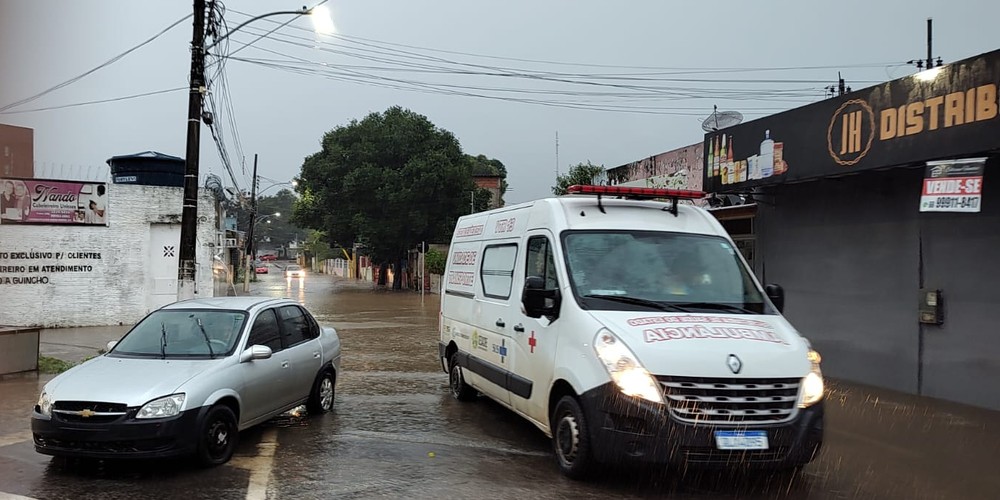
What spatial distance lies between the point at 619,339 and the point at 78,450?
4.26 meters

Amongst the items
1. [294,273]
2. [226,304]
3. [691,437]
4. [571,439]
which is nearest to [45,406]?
[226,304]

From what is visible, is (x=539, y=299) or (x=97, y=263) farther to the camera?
(x=97, y=263)

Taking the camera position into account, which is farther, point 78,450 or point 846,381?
point 846,381

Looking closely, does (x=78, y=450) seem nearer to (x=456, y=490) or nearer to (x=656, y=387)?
(x=456, y=490)

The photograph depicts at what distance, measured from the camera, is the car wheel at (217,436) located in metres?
5.69

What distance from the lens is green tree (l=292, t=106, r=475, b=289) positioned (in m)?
37.2

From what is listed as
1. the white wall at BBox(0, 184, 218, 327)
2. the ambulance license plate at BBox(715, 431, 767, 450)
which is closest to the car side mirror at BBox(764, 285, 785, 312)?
the ambulance license plate at BBox(715, 431, 767, 450)

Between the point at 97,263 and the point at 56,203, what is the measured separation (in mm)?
1645

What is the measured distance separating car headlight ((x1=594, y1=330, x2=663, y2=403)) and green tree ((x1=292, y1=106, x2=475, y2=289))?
32.2 meters

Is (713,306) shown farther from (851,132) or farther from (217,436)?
(851,132)

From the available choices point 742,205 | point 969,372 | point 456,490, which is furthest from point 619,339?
point 742,205

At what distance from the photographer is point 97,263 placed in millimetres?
16797

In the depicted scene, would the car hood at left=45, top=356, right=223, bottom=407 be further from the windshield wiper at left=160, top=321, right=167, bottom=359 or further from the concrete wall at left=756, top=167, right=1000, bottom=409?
the concrete wall at left=756, top=167, right=1000, bottom=409

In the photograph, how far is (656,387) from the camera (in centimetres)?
489
